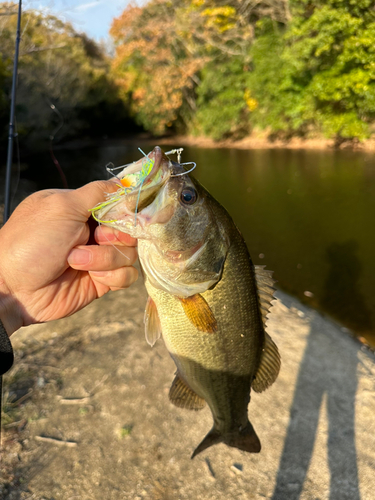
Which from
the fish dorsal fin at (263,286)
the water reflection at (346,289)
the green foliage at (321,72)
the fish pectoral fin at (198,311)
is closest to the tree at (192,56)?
the green foliage at (321,72)

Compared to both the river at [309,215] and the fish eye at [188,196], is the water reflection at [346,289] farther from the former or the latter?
the fish eye at [188,196]

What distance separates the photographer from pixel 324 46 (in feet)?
45.2

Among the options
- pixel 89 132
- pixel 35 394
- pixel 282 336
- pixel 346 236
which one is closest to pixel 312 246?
pixel 346 236

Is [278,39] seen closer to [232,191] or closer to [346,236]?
[232,191]

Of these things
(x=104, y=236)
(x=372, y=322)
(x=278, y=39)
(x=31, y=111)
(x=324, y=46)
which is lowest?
(x=372, y=322)

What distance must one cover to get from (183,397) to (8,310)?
4.01 feet

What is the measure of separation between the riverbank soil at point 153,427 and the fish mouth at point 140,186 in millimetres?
2718

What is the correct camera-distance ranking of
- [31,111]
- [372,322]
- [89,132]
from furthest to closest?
[89,132]
[31,111]
[372,322]

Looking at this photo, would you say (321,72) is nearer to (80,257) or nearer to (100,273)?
(100,273)

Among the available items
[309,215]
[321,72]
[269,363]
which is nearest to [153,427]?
[269,363]

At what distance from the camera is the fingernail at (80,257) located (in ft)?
6.20

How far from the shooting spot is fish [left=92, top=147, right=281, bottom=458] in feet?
5.18

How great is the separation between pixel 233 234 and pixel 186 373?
35.9 inches

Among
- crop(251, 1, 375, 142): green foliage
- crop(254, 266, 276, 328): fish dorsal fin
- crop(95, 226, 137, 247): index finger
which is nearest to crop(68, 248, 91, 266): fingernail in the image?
crop(95, 226, 137, 247): index finger
